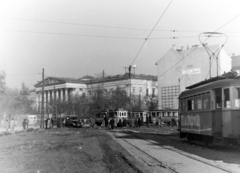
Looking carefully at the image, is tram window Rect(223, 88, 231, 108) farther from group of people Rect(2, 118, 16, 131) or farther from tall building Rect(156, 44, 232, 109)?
tall building Rect(156, 44, 232, 109)

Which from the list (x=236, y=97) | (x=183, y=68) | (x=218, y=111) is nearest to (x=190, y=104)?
(x=218, y=111)

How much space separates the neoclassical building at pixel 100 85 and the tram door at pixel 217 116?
65218 millimetres

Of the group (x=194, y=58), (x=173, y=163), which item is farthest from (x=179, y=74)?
(x=173, y=163)

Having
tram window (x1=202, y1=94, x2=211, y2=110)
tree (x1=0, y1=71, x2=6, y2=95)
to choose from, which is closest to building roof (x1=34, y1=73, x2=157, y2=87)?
tree (x1=0, y1=71, x2=6, y2=95)

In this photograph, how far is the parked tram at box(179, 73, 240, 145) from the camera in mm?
13141

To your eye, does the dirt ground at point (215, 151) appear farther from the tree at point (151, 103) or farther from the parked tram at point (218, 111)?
the tree at point (151, 103)

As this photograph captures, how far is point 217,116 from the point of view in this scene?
1394 centimetres

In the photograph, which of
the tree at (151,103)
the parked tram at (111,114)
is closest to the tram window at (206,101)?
the parked tram at (111,114)

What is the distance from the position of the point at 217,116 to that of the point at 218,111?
208 mm

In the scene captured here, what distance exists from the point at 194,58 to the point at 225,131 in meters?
55.4

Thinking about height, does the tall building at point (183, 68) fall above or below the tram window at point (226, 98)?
above

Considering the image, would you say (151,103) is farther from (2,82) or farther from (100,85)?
(2,82)

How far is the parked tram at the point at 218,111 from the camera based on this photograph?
13.1 m

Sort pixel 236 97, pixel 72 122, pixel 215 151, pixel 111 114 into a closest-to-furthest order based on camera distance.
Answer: pixel 236 97
pixel 215 151
pixel 72 122
pixel 111 114
